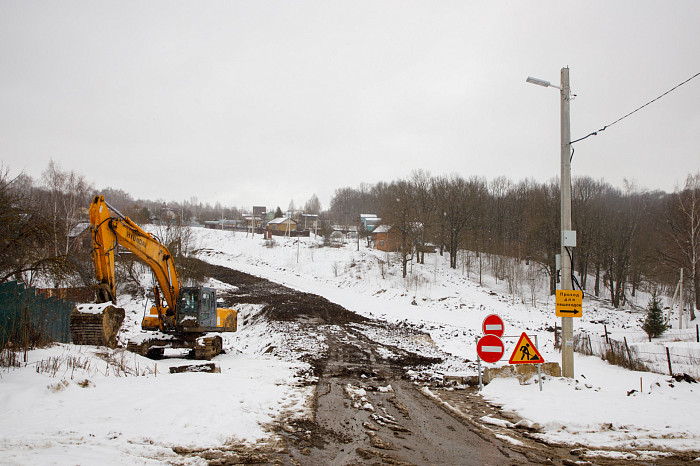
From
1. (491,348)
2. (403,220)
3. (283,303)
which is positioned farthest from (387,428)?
(403,220)

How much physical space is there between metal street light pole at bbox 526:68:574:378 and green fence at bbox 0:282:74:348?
40.7 ft

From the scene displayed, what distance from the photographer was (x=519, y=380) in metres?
10.9

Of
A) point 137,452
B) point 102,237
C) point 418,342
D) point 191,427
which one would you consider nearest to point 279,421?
point 191,427

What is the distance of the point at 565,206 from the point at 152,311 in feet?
50.5

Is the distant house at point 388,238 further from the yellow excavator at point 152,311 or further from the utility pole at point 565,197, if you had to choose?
the utility pole at point 565,197

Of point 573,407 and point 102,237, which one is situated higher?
point 102,237

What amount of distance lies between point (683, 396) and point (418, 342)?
440 inches

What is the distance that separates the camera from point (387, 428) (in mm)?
7922

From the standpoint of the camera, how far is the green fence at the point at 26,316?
918 cm

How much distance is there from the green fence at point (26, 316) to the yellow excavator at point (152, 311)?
1.14m

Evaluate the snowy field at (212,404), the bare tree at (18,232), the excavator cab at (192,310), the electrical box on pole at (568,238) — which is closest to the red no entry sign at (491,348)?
the snowy field at (212,404)

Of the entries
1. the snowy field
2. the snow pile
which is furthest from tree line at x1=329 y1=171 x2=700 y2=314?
the snowy field

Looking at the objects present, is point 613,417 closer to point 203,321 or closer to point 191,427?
point 191,427

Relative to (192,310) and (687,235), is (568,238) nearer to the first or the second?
(192,310)
